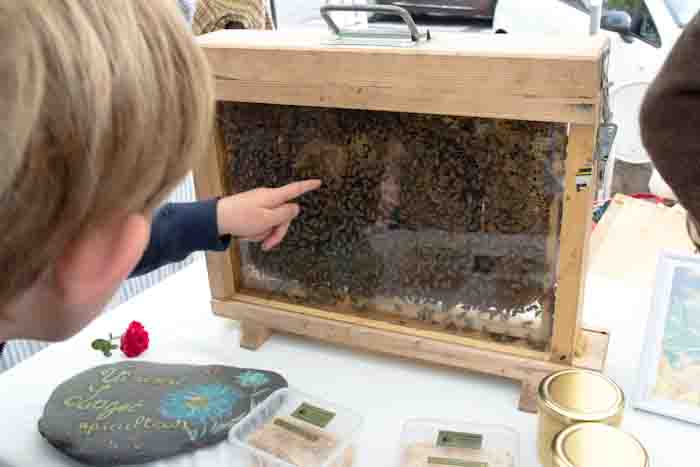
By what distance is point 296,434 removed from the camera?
0.73 m

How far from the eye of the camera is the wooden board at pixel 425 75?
0.69m

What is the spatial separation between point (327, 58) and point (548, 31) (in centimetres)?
239

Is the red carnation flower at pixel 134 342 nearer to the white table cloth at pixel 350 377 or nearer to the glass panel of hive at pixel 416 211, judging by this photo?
the white table cloth at pixel 350 377

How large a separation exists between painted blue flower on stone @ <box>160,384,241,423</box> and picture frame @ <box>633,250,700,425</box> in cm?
49

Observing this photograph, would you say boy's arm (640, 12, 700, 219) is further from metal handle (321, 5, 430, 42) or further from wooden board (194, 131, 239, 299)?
wooden board (194, 131, 239, 299)

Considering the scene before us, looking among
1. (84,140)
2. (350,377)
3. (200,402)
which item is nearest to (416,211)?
(350,377)

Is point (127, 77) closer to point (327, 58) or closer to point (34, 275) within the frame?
point (34, 275)

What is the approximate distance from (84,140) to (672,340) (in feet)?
2.26

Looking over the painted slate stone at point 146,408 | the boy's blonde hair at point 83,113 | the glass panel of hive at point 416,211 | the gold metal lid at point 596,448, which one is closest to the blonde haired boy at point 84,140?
the boy's blonde hair at point 83,113

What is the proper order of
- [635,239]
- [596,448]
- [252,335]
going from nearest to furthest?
[596,448] < [252,335] < [635,239]

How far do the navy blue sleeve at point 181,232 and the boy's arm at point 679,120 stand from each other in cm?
54

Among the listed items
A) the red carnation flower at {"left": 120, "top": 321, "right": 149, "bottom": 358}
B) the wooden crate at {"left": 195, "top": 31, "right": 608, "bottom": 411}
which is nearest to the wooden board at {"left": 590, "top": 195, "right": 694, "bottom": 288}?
the wooden crate at {"left": 195, "top": 31, "right": 608, "bottom": 411}

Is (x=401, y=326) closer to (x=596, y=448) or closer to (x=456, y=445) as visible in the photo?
(x=456, y=445)

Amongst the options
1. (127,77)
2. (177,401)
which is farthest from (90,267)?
(177,401)
